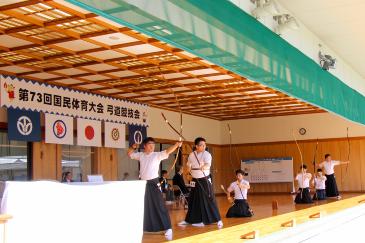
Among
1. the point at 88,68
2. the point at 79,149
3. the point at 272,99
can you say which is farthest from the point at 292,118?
the point at 88,68

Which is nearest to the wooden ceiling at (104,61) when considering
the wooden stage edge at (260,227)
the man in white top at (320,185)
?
the wooden stage edge at (260,227)

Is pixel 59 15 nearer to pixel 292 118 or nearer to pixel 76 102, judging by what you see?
pixel 76 102

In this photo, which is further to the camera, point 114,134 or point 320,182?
point 320,182

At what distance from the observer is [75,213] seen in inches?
149

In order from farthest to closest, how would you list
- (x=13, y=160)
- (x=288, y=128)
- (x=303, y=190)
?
(x=288, y=128) → (x=303, y=190) → (x=13, y=160)

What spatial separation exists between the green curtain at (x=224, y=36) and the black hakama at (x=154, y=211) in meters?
2.28

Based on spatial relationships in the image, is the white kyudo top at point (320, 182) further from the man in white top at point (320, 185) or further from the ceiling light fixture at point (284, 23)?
the ceiling light fixture at point (284, 23)

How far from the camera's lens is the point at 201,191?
25.3 feet

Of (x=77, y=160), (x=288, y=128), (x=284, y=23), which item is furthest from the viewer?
(x=288, y=128)

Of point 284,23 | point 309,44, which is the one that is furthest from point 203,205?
point 284,23

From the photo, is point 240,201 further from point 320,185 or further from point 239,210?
point 320,185

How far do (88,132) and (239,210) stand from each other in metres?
4.16

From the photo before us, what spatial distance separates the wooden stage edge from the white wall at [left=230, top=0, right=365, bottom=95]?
2497mm

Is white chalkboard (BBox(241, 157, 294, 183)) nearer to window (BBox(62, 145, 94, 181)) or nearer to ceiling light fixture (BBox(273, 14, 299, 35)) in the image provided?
window (BBox(62, 145, 94, 181))
